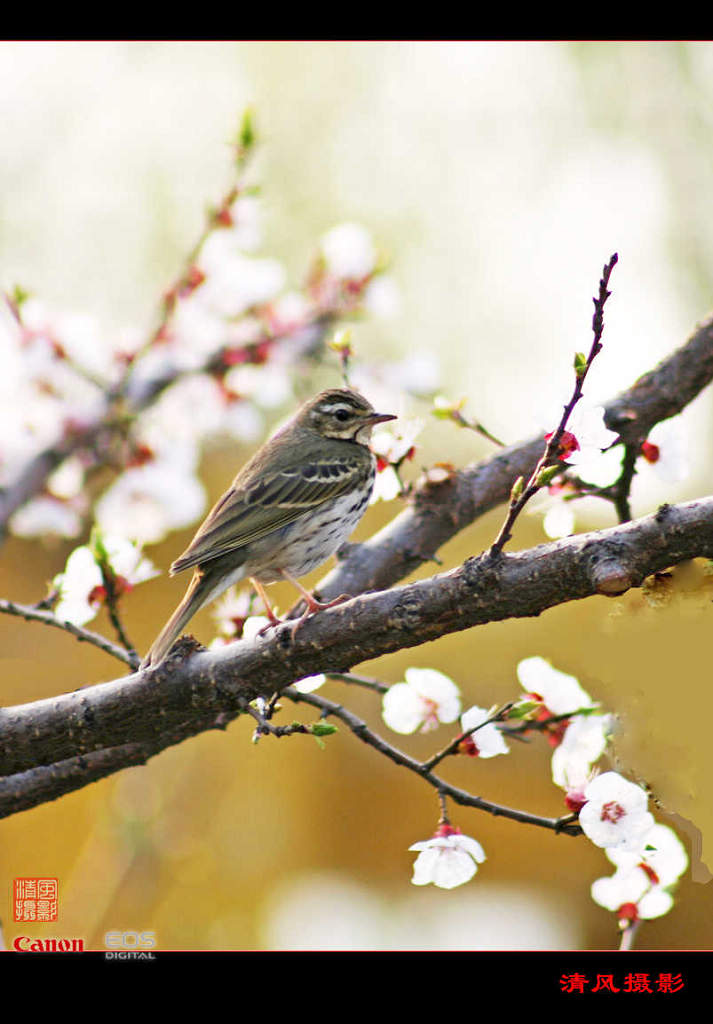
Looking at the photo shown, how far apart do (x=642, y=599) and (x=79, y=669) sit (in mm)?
5300

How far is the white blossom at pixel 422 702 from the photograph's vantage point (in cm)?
312

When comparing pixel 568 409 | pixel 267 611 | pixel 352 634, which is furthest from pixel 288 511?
pixel 568 409

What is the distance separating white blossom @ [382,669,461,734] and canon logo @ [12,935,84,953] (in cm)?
116

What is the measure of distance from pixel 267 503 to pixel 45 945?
1617 mm

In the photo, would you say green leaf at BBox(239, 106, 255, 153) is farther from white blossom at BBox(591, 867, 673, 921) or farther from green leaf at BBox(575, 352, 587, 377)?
white blossom at BBox(591, 867, 673, 921)

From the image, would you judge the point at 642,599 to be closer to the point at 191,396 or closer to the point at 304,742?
the point at 191,396

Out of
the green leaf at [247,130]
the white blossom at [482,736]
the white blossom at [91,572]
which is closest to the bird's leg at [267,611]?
the white blossom at [91,572]

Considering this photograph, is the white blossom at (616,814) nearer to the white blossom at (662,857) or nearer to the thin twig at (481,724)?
the white blossom at (662,857)

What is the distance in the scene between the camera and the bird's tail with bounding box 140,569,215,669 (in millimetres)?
2852

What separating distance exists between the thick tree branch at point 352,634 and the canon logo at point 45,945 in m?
0.76

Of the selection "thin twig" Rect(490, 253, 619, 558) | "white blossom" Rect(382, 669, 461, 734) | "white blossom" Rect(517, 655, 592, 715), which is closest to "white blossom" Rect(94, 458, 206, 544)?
"white blossom" Rect(382, 669, 461, 734)

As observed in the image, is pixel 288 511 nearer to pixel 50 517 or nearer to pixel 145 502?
pixel 145 502

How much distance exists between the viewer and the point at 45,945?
3.26 metres

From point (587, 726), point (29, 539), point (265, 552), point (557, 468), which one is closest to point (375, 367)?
point (265, 552)
